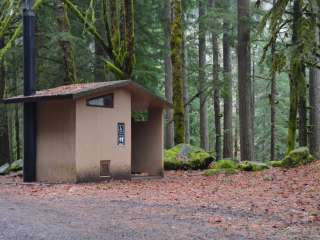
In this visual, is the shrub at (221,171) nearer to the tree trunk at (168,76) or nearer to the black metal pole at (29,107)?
the black metal pole at (29,107)

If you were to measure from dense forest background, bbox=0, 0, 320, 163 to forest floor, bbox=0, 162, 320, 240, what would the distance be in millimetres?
3063

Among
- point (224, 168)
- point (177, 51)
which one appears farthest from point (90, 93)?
point (177, 51)

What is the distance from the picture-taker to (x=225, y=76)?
2556 cm

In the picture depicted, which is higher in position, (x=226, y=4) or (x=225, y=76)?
(x=226, y=4)

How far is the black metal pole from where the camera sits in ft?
50.2

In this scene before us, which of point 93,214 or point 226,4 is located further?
point 226,4

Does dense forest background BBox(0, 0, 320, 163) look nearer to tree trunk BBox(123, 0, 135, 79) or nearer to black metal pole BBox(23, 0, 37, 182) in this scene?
tree trunk BBox(123, 0, 135, 79)

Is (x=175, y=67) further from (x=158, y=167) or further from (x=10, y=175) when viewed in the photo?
(x=10, y=175)

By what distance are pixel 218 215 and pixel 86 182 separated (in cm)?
691

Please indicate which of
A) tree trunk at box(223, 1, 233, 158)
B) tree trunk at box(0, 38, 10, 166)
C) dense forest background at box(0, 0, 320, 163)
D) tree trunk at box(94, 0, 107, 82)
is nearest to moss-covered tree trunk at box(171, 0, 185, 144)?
dense forest background at box(0, 0, 320, 163)

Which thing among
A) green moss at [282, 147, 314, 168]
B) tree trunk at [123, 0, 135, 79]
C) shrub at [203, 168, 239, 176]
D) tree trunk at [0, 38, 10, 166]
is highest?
tree trunk at [123, 0, 135, 79]

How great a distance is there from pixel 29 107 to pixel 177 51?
6748 millimetres

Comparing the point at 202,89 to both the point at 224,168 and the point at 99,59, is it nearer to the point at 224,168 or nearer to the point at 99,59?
the point at 99,59

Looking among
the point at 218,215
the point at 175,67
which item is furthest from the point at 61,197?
the point at 175,67
